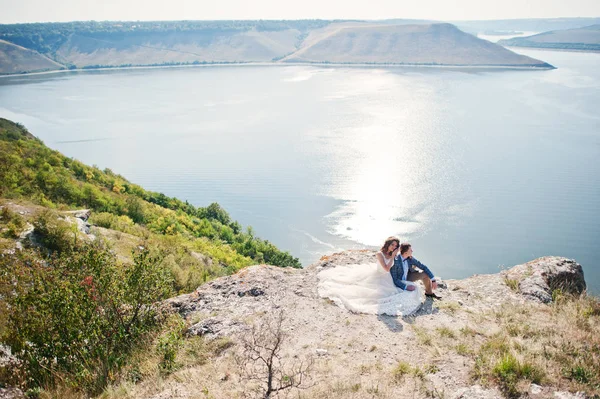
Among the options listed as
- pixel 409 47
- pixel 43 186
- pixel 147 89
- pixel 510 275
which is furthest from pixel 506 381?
pixel 409 47

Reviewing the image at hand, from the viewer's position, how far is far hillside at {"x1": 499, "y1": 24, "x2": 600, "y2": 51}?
441ft

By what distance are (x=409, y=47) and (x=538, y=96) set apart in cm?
7649

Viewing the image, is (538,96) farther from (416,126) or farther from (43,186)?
(43,186)

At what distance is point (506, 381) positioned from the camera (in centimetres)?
418

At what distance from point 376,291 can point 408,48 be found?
137889 millimetres

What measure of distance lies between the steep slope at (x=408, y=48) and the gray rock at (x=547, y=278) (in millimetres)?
114048

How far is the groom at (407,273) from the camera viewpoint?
6258mm

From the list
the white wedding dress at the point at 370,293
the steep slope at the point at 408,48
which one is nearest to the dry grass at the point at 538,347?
the white wedding dress at the point at 370,293

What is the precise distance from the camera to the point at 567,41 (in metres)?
145

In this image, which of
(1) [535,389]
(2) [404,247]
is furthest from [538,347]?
(2) [404,247]

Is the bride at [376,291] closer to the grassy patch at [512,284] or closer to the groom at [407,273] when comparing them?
the groom at [407,273]

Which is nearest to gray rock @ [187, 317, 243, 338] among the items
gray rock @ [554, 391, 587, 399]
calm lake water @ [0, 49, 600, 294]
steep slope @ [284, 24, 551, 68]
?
gray rock @ [554, 391, 587, 399]

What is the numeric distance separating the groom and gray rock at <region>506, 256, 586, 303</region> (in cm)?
155

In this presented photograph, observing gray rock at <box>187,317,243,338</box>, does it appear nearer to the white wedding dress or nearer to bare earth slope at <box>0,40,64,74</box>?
the white wedding dress
